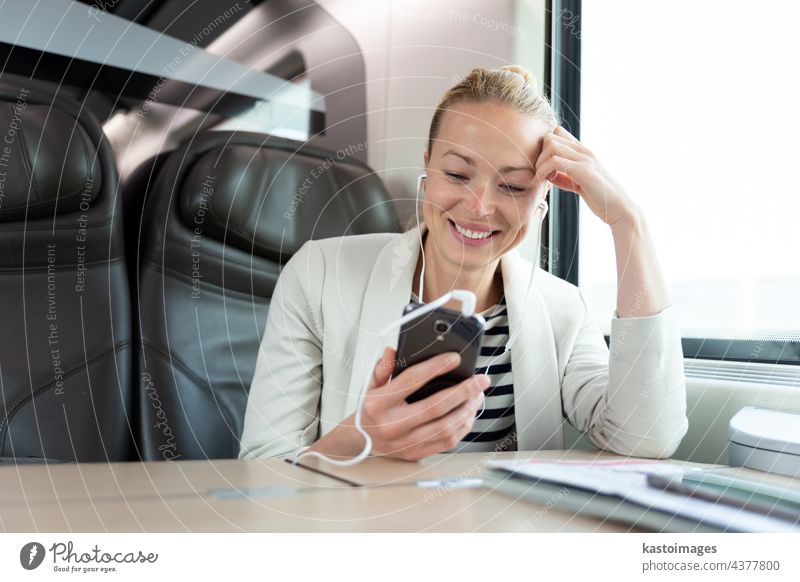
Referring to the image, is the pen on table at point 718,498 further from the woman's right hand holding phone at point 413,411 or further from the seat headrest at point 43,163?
the seat headrest at point 43,163

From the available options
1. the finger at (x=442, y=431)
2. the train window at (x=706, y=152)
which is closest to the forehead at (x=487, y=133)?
the train window at (x=706, y=152)

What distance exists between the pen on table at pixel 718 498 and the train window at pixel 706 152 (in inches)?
8.5

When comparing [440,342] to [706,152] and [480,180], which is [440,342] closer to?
[480,180]

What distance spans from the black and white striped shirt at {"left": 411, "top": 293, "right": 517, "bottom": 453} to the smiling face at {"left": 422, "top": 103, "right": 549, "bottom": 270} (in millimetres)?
67

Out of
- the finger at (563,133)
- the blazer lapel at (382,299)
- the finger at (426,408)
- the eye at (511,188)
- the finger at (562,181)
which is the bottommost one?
the finger at (426,408)

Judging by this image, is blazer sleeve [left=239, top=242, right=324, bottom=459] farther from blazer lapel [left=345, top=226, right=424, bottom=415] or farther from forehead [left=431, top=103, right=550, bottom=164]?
forehead [left=431, top=103, right=550, bottom=164]

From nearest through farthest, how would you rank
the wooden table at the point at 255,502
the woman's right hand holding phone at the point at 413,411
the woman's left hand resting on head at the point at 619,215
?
1. the wooden table at the point at 255,502
2. the woman's right hand holding phone at the point at 413,411
3. the woman's left hand resting on head at the point at 619,215

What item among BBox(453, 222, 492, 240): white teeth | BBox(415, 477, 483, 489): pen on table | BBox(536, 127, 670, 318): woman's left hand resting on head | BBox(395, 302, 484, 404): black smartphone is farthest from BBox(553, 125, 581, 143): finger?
BBox(415, 477, 483, 489): pen on table

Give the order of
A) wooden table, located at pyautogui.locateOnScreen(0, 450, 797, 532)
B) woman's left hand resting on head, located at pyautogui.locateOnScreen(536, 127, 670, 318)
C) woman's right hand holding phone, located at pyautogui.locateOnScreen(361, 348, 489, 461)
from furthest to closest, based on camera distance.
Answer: woman's left hand resting on head, located at pyautogui.locateOnScreen(536, 127, 670, 318), woman's right hand holding phone, located at pyautogui.locateOnScreen(361, 348, 489, 461), wooden table, located at pyautogui.locateOnScreen(0, 450, 797, 532)

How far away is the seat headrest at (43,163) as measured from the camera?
1.76 feet

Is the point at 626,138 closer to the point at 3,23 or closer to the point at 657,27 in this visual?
the point at 657,27

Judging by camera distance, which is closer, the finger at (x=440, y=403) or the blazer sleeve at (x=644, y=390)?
the finger at (x=440, y=403)

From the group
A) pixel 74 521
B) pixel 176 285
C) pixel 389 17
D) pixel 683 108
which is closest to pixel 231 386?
pixel 176 285

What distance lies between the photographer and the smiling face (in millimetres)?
556
